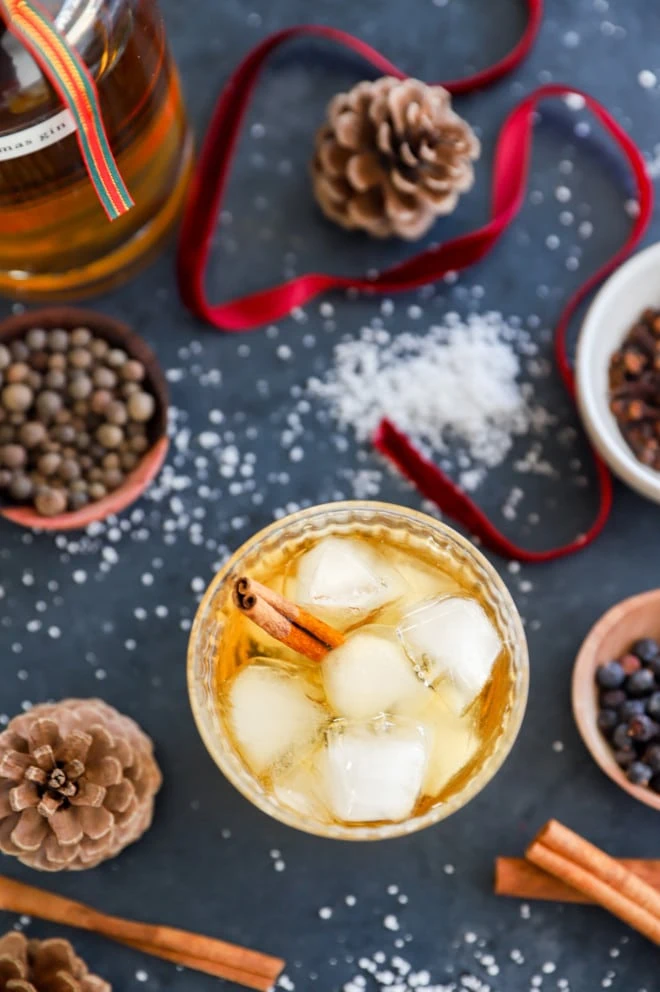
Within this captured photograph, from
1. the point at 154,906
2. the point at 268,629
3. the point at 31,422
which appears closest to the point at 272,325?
the point at 31,422

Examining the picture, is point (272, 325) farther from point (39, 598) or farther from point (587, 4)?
point (587, 4)

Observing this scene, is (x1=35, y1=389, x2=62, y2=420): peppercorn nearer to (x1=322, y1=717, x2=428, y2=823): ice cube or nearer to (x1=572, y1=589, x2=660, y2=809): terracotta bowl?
(x1=322, y1=717, x2=428, y2=823): ice cube

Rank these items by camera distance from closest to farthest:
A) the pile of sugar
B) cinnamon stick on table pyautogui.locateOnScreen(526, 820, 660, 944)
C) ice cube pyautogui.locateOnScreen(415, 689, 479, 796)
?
ice cube pyautogui.locateOnScreen(415, 689, 479, 796)
cinnamon stick on table pyautogui.locateOnScreen(526, 820, 660, 944)
the pile of sugar

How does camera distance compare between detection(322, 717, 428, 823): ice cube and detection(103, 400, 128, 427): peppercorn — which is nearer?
detection(322, 717, 428, 823): ice cube

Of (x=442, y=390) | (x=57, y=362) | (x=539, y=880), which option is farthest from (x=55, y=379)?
(x=539, y=880)

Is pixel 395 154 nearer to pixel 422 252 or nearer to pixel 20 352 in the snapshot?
pixel 422 252

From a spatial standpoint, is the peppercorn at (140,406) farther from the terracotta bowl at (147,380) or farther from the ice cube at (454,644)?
the ice cube at (454,644)

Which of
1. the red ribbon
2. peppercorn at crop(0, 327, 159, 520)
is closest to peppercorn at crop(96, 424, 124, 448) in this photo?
peppercorn at crop(0, 327, 159, 520)
